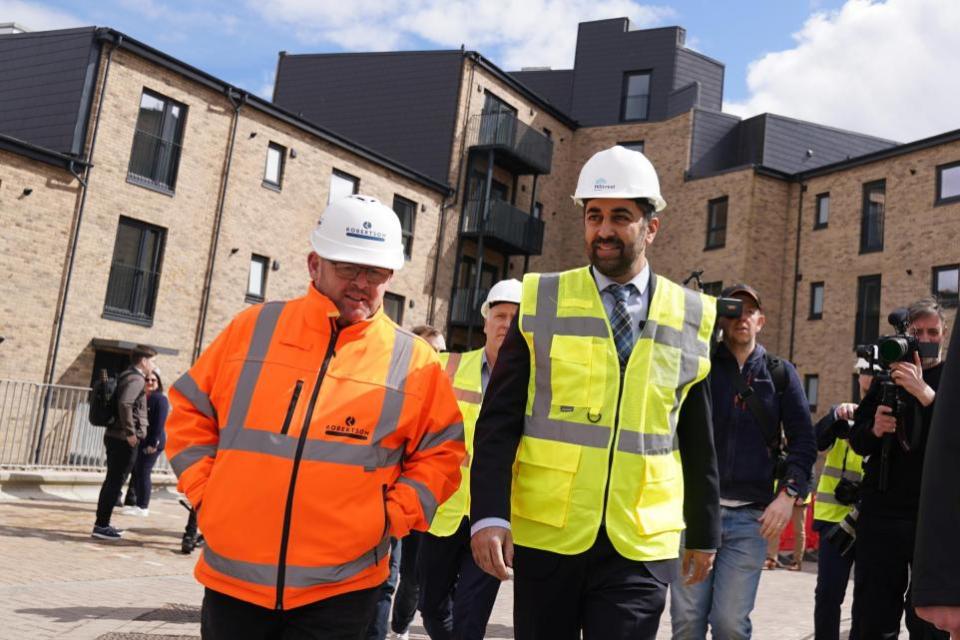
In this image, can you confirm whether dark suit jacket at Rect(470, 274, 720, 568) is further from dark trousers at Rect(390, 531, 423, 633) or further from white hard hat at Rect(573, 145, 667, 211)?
dark trousers at Rect(390, 531, 423, 633)

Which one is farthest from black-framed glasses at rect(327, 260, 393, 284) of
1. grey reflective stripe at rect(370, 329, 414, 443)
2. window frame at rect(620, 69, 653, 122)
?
window frame at rect(620, 69, 653, 122)

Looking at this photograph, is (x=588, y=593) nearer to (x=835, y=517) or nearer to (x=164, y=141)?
(x=835, y=517)

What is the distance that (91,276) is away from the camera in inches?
734

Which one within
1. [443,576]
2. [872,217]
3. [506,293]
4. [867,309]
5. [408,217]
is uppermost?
[872,217]

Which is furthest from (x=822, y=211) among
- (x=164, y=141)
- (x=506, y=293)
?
(x=506, y=293)

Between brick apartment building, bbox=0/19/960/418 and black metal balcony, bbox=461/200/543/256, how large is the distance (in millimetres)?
77

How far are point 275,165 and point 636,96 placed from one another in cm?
1719

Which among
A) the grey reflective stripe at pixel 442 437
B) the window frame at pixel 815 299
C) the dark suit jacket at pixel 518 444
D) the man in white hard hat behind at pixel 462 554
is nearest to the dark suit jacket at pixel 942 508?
the dark suit jacket at pixel 518 444

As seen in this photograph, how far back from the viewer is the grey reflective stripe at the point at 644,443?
315 centimetres

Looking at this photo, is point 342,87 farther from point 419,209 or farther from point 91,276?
point 91,276

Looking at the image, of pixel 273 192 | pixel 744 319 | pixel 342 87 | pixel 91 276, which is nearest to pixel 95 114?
pixel 91 276

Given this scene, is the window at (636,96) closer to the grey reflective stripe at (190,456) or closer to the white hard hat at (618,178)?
the white hard hat at (618,178)

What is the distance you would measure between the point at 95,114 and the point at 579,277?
17.9 metres

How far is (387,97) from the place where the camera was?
31.2 metres
